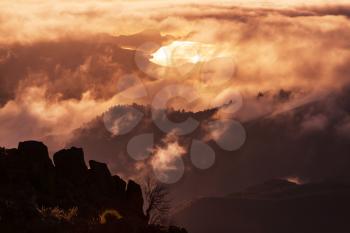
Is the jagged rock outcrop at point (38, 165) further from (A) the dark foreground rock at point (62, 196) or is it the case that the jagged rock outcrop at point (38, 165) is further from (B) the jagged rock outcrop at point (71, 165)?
(B) the jagged rock outcrop at point (71, 165)

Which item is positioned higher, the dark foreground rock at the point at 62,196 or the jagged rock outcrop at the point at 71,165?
the jagged rock outcrop at the point at 71,165

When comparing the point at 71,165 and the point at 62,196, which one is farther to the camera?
the point at 71,165

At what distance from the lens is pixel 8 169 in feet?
339

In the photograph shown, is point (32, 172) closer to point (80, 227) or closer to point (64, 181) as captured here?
point (64, 181)

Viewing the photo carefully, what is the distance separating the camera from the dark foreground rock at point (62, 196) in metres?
62.2

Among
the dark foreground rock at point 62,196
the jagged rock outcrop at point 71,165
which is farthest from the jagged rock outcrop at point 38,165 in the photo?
the jagged rock outcrop at point 71,165

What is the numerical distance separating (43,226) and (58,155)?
234ft

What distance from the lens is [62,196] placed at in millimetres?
115188

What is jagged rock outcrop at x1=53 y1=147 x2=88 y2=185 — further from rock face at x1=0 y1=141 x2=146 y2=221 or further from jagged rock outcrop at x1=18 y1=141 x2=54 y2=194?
jagged rock outcrop at x1=18 y1=141 x2=54 y2=194

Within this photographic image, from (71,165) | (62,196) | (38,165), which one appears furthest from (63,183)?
(71,165)

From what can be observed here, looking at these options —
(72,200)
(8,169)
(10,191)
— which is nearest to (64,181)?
(72,200)

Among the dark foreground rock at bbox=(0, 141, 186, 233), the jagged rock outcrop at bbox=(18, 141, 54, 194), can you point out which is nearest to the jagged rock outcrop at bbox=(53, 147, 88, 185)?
the dark foreground rock at bbox=(0, 141, 186, 233)

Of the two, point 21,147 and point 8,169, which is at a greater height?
point 21,147

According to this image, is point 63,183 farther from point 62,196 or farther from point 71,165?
point 71,165
